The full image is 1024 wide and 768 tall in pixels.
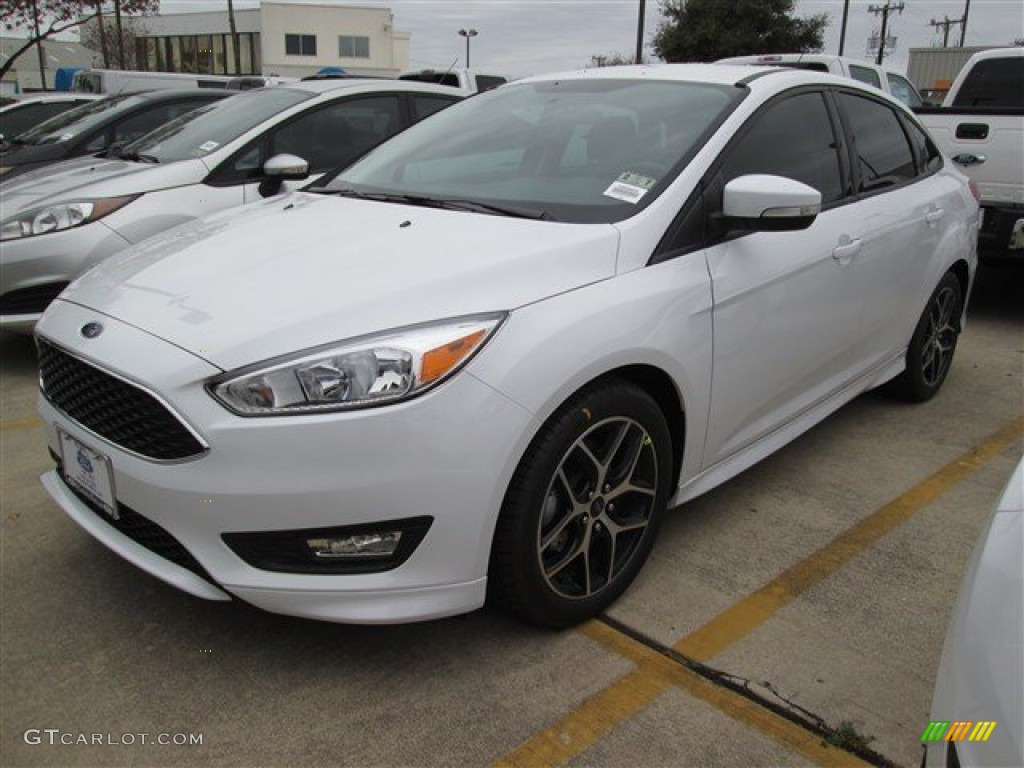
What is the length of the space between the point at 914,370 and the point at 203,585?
357cm

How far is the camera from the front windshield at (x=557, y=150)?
111 inches

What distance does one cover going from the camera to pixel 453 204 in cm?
290

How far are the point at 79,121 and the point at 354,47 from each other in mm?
56933

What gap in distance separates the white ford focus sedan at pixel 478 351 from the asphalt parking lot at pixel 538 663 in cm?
23

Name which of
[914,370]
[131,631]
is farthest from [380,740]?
[914,370]

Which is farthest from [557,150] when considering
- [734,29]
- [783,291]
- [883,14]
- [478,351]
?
[883,14]

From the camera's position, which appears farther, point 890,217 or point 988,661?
point 890,217

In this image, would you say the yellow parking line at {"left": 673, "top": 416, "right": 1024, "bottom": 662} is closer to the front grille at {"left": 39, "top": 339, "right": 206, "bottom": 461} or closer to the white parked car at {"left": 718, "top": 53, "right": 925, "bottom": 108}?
the front grille at {"left": 39, "top": 339, "right": 206, "bottom": 461}

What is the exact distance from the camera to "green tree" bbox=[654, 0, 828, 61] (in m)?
28.0

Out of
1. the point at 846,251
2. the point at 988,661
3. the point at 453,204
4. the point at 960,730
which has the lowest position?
the point at 960,730

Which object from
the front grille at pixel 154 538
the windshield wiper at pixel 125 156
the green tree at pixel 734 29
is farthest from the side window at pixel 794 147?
the green tree at pixel 734 29

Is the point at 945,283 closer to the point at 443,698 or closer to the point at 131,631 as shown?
the point at 443,698

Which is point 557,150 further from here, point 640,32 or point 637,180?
point 640,32

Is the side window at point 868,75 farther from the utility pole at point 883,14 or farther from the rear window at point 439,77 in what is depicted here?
the utility pole at point 883,14
